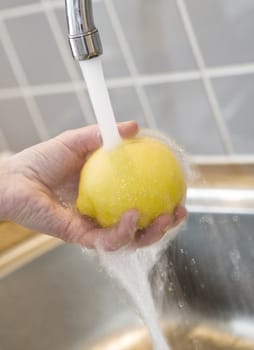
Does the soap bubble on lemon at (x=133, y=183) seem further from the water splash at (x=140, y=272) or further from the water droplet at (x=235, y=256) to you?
the water droplet at (x=235, y=256)

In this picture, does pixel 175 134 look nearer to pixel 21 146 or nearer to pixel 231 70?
pixel 231 70

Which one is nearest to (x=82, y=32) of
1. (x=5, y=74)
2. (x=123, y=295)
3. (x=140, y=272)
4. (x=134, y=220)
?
(x=134, y=220)

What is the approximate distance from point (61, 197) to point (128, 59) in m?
0.25

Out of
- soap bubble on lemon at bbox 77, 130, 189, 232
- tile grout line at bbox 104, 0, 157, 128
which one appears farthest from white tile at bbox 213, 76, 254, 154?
soap bubble on lemon at bbox 77, 130, 189, 232

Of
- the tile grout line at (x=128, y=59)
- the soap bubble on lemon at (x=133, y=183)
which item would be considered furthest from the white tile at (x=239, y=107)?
the soap bubble on lemon at (x=133, y=183)

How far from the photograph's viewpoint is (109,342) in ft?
3.04

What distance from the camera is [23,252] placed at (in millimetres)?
931

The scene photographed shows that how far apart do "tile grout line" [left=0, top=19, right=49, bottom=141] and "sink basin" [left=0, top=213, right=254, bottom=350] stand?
203mm

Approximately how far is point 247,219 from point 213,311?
4.8 inches

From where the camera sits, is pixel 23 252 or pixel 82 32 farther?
pixel 23 252

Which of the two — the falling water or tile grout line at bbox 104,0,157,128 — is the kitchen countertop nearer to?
tile grout line at bbox 104,0,157,128

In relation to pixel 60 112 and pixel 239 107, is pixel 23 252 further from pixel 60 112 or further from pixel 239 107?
pixel 239 107

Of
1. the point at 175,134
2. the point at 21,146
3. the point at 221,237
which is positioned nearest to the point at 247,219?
the point at 221,237

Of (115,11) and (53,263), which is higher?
(115,11)
